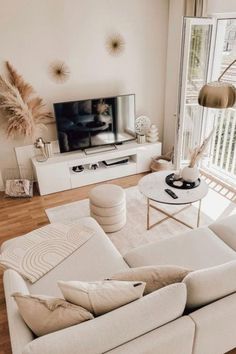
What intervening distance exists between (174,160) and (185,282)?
2874mm

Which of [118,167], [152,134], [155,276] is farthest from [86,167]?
[155,276]

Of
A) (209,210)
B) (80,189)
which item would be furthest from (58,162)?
(209,210)

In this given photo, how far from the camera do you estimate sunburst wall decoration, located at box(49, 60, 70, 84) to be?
374cm

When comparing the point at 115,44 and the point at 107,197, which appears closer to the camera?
the point at 107,197

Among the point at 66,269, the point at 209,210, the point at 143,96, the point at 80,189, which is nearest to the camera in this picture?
the point at 66,269

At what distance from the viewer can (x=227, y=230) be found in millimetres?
2377

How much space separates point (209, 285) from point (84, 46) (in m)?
3.40

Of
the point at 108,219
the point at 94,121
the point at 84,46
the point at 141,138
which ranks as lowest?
the point at 108,219

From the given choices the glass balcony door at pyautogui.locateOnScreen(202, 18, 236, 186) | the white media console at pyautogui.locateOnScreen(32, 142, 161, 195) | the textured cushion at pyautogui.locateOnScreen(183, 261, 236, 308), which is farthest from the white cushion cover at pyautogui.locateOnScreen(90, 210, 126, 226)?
the glass balcony door at pyautogui.locateOnScreen(202, 18, 236, 186)

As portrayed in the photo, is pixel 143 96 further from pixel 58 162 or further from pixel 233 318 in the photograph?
pixel 233 318

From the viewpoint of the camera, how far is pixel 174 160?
423 cm

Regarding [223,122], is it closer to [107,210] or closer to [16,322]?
[107,210]

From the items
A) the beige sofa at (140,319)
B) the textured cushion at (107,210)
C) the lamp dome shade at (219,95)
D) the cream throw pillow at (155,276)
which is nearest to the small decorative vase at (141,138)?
the textured cushion at (107,210)

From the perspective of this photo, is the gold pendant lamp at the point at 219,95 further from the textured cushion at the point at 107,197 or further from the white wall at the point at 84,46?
the white wall at the point at 84,46
